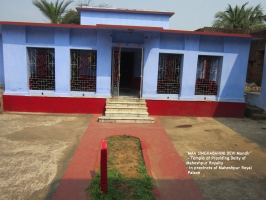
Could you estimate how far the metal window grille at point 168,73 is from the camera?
29.9 ft

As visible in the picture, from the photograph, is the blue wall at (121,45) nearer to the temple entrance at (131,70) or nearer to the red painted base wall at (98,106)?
the red painted base wall at (98,106)

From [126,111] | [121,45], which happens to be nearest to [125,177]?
[126,111]

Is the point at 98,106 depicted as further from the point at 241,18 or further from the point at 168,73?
the point at 241,18

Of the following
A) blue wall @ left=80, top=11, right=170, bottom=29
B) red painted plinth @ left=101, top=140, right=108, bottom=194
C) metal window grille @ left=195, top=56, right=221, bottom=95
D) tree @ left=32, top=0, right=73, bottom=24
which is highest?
tree @ left=32, top=0, right=73, bottom=24

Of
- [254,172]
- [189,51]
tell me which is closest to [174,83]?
[189,51]

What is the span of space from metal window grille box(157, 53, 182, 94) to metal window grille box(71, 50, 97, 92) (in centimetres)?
274

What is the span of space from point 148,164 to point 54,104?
17.7 ft

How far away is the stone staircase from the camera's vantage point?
26.1 ft

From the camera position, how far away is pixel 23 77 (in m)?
8.59

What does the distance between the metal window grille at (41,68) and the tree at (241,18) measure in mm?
17672

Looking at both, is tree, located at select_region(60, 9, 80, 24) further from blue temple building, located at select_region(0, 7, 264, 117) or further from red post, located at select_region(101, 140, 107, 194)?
red post, located at select_region(101, 140, 107, 194)

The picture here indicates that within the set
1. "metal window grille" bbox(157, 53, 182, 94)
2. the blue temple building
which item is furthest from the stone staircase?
"metal window grille" bbox(157, 53, 182, 94)

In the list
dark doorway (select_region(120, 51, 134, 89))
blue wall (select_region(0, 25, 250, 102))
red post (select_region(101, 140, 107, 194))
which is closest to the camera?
red post (select_region(101, 140, 107, 194))

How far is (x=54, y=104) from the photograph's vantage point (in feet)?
28.7
